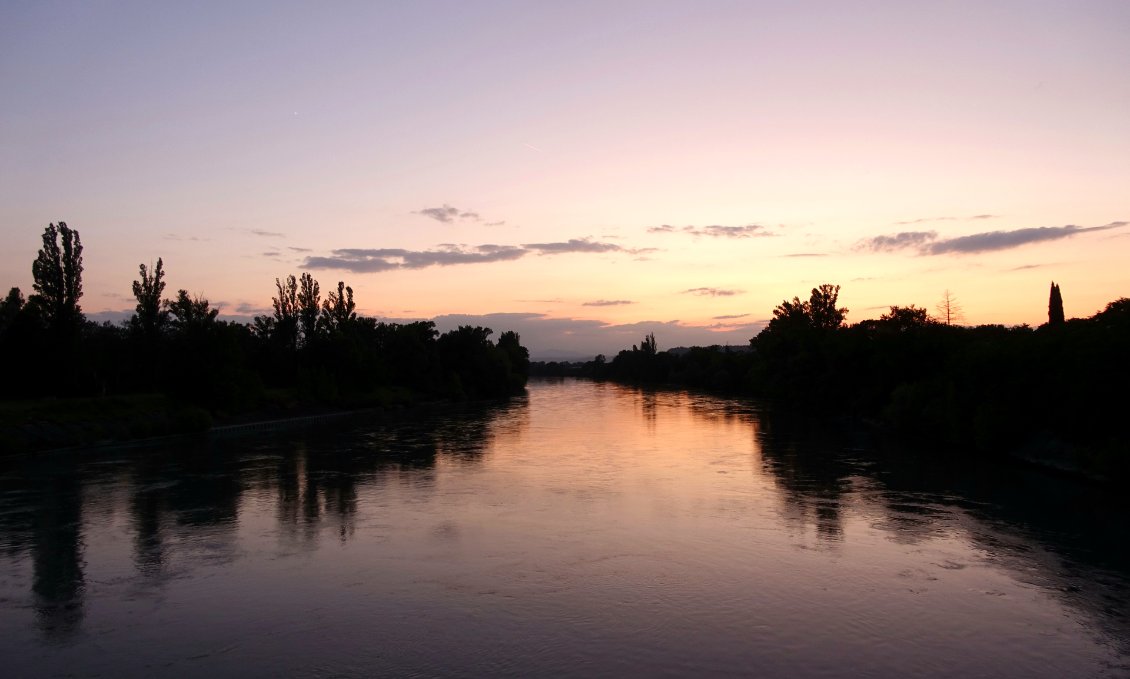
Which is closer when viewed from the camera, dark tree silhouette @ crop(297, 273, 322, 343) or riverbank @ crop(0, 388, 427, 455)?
riverbank @ crop(0, 388, 427, 455)

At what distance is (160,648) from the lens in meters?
11.4

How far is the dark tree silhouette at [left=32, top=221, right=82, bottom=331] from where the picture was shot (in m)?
44.4

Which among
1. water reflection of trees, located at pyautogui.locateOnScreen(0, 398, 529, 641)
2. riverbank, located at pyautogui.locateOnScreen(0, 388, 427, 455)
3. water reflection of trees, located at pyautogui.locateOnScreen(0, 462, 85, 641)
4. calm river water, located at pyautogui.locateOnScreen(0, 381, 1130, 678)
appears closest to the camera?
calm river water, located at pyautogui.locateOnScreen(0, 381, 1130, 678)

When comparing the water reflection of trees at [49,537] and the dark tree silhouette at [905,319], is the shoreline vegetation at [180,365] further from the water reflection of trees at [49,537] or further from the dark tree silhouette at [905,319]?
the dark tree silhouette at [905,319]

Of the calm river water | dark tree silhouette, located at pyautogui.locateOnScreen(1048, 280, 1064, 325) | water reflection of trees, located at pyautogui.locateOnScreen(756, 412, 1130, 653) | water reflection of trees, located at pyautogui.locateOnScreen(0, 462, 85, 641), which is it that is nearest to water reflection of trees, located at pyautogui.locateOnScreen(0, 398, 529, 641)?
water reflection of trees, located at pyautogui.locateOnScreen(0, 462, 85, 641)

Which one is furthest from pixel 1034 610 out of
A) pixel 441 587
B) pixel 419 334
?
pixel 419 334

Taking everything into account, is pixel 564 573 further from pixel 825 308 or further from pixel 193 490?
pixel 825 308

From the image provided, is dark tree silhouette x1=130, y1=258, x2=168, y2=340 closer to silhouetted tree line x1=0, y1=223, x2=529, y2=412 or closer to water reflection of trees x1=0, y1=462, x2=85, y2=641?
silhouetted tree line x1=0, y1=223, x2=529, y2=412

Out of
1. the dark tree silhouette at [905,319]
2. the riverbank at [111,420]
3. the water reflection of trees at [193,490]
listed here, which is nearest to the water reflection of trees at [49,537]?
the water reflection of trees at [193,490]

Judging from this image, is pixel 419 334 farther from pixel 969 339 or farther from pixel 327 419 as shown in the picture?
pixel 969 339

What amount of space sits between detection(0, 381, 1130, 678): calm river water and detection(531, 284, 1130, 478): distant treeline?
2.86m

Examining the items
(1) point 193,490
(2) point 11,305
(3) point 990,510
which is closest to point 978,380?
(3) point 990,510

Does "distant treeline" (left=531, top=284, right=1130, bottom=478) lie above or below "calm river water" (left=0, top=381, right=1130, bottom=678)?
above

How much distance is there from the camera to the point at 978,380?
1359 inches
